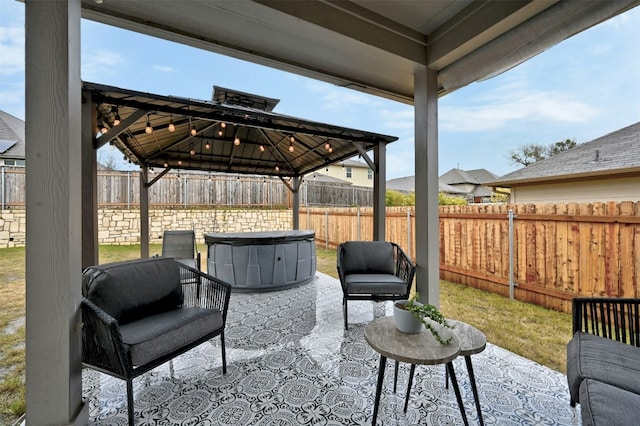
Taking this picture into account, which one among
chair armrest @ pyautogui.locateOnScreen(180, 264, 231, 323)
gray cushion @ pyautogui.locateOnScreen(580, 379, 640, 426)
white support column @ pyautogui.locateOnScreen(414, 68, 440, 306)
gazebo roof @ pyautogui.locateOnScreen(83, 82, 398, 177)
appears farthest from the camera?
gazebo roof @ pyautogui.locateOnScreen(83, 82, 398, 177)

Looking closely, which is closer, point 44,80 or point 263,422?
point 44,80

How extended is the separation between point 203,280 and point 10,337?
231cm

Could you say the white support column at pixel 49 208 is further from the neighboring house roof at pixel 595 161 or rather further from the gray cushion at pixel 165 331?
the neighboring house roof at pixel 595 161

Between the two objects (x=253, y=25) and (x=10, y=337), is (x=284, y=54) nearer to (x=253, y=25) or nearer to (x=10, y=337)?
(x=253, y=25)

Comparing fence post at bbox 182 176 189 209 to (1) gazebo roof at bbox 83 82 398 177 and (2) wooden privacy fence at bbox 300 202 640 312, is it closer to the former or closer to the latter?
(1) gazebo roof at bbox 83 82 398 177

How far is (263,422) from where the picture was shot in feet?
5.69

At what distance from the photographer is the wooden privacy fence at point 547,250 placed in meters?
3.05

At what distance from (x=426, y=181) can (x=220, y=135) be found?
4.30 meters

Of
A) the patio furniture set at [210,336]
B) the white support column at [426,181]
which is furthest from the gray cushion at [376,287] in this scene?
the patio furniture set at [210,336]

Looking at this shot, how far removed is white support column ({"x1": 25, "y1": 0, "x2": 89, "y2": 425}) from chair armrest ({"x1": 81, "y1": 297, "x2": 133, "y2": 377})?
0.17 metres

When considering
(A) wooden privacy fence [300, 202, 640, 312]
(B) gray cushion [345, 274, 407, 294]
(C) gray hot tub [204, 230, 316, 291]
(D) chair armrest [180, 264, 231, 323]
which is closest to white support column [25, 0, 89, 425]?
(D) chair armrest [180, 264, 231, 323]

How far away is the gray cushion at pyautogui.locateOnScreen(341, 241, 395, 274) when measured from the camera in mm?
3615

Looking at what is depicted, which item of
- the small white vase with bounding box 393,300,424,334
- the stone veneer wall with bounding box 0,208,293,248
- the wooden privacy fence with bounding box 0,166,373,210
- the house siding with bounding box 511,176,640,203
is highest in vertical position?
the wooden privacy fence with bounding box 0,166,373,210

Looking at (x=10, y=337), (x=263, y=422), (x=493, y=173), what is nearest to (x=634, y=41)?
(x=263, y=422)
